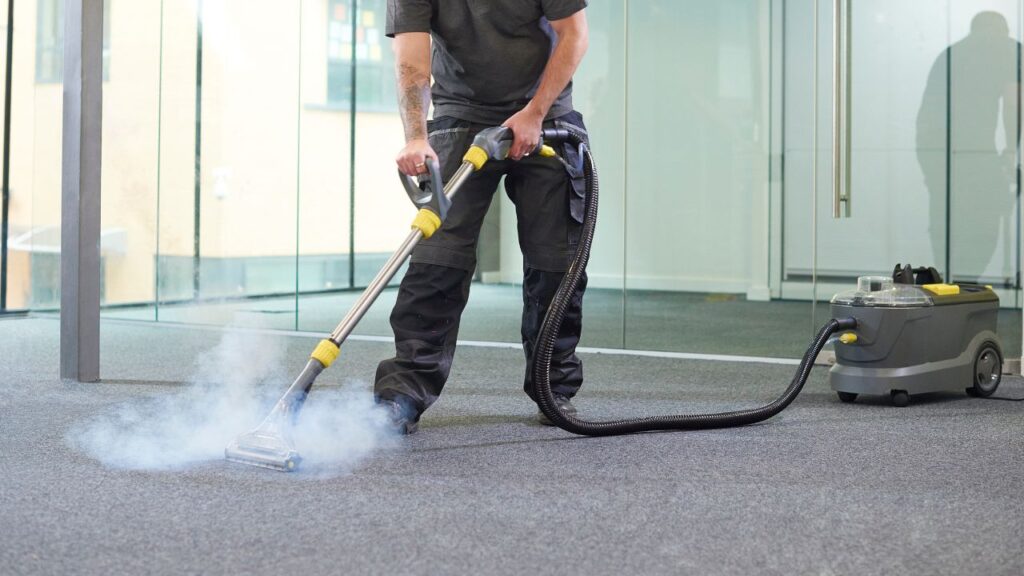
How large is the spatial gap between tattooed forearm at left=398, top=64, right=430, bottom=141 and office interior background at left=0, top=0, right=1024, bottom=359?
170 centimetres

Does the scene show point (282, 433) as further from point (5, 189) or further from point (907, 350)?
point (5, 189)

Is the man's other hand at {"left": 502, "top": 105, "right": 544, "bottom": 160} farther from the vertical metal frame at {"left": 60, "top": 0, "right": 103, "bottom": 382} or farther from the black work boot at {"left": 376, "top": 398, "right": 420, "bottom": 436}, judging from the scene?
the vertical metal frame at {"left": 60, "top": 0, "right": 103, "bottom": 382}

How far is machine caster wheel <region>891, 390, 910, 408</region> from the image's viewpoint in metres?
2.58

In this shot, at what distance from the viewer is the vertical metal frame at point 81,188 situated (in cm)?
283

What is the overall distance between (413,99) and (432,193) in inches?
10.9

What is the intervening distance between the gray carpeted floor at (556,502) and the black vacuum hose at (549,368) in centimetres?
4

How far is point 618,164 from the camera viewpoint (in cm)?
376

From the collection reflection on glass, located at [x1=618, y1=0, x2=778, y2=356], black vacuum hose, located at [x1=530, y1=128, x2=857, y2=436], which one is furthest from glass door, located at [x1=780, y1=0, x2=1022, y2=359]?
black vacuum hose, located at [x1=530, y1=128, x2=857, y2=436]

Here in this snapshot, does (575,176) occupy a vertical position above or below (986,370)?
above

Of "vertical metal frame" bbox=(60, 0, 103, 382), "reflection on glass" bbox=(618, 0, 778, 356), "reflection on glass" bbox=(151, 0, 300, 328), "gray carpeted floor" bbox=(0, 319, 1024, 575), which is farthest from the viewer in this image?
"reflection on glass" bbox=(151, 0, 300, 328)

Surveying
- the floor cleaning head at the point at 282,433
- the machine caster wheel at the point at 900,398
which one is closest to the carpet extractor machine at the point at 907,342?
the machine caster wheel at the point at 900,398

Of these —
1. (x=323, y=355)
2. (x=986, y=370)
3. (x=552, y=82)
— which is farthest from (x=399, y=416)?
(x=986, y=370)

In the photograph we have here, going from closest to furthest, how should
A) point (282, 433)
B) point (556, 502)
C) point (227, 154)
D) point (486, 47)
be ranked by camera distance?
point (556, 502) → point (282, 433) → point (486, 47) → point (227, 154)

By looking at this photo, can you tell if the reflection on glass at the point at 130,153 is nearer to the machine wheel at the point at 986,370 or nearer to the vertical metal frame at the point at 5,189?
the vertical metal frame at the point at 5,189
